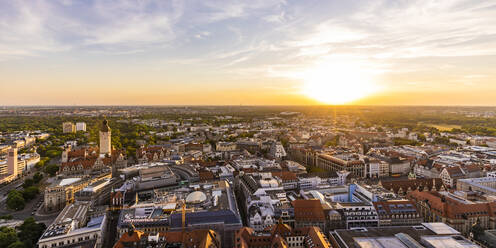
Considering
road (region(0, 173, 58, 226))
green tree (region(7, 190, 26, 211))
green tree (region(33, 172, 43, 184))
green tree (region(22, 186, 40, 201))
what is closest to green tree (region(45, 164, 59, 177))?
green tree (region(33, 172, 43, 184))

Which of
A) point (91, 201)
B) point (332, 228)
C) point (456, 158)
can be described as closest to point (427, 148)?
point (456, 158)

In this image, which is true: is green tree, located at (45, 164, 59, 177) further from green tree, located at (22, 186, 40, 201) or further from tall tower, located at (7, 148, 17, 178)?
green tree, located at (22, 186, 40, 201)

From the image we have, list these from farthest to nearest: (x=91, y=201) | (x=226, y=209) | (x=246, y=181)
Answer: (x=246, y=181)
(x=91, y=201)
(x=226, y=209)

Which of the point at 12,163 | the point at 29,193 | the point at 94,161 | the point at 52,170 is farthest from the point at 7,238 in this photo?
the point at 12,163

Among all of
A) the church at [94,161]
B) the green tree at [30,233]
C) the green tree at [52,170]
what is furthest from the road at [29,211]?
the green tree at [52,170]

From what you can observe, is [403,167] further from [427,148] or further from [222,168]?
[222,168]

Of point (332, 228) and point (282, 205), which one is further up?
point (282, 205)

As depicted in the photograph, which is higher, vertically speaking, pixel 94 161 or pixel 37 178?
pixel 94 161

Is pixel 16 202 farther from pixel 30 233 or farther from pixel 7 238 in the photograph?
pixel 7 238
